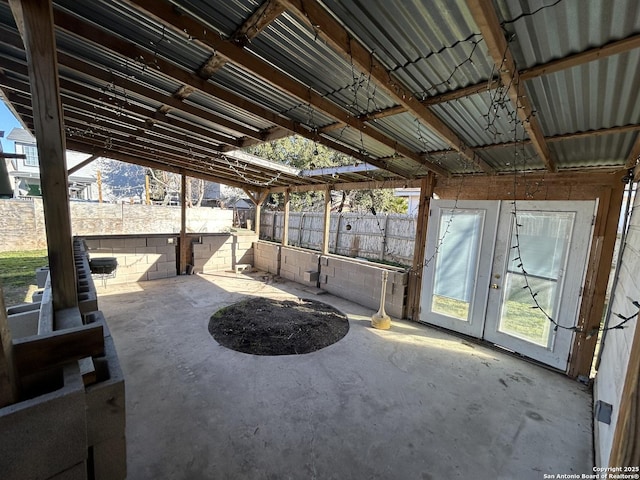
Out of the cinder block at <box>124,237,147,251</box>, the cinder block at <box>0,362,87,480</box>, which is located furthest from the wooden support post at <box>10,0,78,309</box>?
the cinder block at <box>124,237,147,251</box>

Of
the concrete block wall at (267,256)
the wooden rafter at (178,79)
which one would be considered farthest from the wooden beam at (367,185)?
the concrete block wall at (267,256)

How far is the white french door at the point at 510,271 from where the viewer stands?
3.23 meters

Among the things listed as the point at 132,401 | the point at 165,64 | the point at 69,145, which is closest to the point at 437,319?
the point at 132,401

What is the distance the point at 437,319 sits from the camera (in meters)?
4.34

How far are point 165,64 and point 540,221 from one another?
443 cm

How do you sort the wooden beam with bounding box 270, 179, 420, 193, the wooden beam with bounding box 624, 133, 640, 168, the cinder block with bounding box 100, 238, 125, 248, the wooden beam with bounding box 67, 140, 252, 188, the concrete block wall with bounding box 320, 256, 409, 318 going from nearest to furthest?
the wooden beam with bounding box 624, 133, 640, 168, the concrete block wall with bounding box 320, 256, 409, 318, the wooden beam with bounding box 270, 179, 420, 193, the wooden beam with bounding box 67, 140, 252, 188, the cinder block with bounding box 100, 238, 125, 248

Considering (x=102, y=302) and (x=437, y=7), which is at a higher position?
(x=437, y=7)

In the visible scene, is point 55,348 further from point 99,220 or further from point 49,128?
point 99,220

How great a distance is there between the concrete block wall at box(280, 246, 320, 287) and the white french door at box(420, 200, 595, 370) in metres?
2.72

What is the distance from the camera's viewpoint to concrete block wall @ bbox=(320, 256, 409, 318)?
4753mm

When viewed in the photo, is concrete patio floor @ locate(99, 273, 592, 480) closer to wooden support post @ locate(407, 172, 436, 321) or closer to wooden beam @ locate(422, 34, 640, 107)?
wooden support post @ locate(407, 172, 436, 321)

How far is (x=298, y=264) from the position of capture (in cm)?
687

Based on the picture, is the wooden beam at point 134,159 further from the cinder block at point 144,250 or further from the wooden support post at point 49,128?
the wooden support post at point 49,128

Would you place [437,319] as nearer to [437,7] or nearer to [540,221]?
[540,221]
